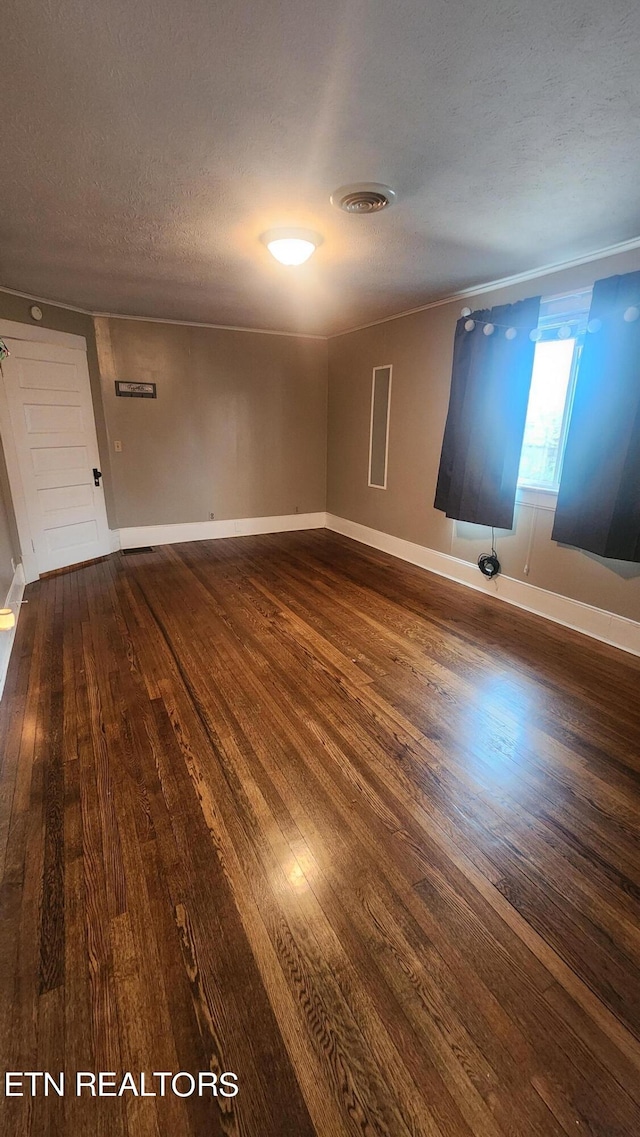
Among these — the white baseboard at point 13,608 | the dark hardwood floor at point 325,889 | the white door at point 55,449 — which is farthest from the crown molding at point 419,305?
the dark hardwood floor at point 325,889

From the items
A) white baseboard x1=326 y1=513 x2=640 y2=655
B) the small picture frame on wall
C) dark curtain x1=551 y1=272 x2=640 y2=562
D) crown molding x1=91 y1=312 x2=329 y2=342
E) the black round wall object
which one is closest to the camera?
dark curtain x1=551 y1=272 x2=640 y2=562

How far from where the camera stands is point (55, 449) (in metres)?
4.45

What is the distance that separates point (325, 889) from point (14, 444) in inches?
170

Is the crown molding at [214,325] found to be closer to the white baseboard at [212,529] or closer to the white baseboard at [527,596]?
the white baseboard at [212,529]

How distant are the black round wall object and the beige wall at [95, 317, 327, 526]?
10.0 ft

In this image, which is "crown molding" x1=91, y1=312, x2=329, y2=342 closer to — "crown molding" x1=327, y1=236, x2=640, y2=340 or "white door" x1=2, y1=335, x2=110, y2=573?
"white door" x1=2, y1=335, x2=110, y2=573

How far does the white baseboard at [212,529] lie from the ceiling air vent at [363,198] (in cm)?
408

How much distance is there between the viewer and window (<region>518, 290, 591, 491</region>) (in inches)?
124

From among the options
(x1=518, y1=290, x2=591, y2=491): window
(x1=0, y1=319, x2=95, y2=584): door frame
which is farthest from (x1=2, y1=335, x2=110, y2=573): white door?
(x1=518, y1=290, x2=591, y2=491): window

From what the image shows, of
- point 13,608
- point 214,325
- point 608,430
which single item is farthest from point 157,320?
point 608,430

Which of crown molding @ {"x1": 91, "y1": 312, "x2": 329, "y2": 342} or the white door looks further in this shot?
crown molding @ {"x1": 91, "y1": 312, "x2": 329, "y2": 342}

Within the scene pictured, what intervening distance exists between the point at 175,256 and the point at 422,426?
262 cm

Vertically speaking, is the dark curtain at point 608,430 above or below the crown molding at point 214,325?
below

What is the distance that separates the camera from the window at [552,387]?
10.4ft
